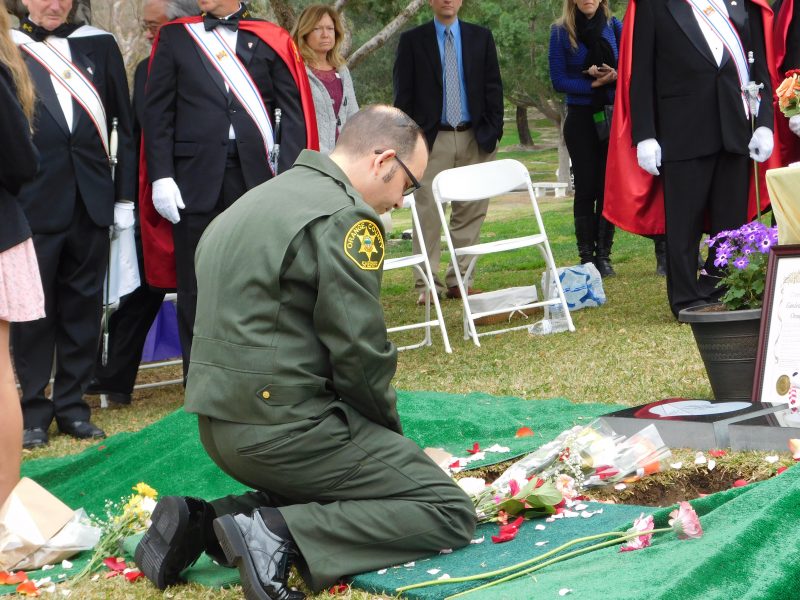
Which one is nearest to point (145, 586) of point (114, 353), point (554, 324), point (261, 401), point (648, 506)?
point (261, 401)

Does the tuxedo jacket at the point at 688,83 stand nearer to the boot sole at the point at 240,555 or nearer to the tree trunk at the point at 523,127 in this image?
the boot sole at the point at 240,555

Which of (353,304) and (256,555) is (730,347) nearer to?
(353,304)

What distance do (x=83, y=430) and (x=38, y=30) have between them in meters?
1.98

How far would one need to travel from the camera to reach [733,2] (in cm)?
681

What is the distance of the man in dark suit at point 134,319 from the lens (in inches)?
254

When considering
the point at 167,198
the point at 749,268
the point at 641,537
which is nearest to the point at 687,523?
the point at 641,537

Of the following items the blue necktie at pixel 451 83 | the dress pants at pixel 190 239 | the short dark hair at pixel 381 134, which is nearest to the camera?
the short dark hair at pixel 381 134

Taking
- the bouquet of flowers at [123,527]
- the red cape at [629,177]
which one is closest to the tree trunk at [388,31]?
the red cape at [629,177]

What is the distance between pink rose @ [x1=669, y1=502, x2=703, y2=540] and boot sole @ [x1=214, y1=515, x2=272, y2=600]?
1.04 m

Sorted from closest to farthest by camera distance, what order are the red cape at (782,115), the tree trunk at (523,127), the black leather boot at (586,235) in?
the red cape at (782,115) → the black leather boot at (586,235) → the tree trunk at (523,127)

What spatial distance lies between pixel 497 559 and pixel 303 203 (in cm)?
110

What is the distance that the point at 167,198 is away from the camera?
Answer: 19.4ft

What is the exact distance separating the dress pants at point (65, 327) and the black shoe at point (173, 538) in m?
2.52

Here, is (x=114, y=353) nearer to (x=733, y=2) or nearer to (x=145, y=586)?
(x=145, y=586)
